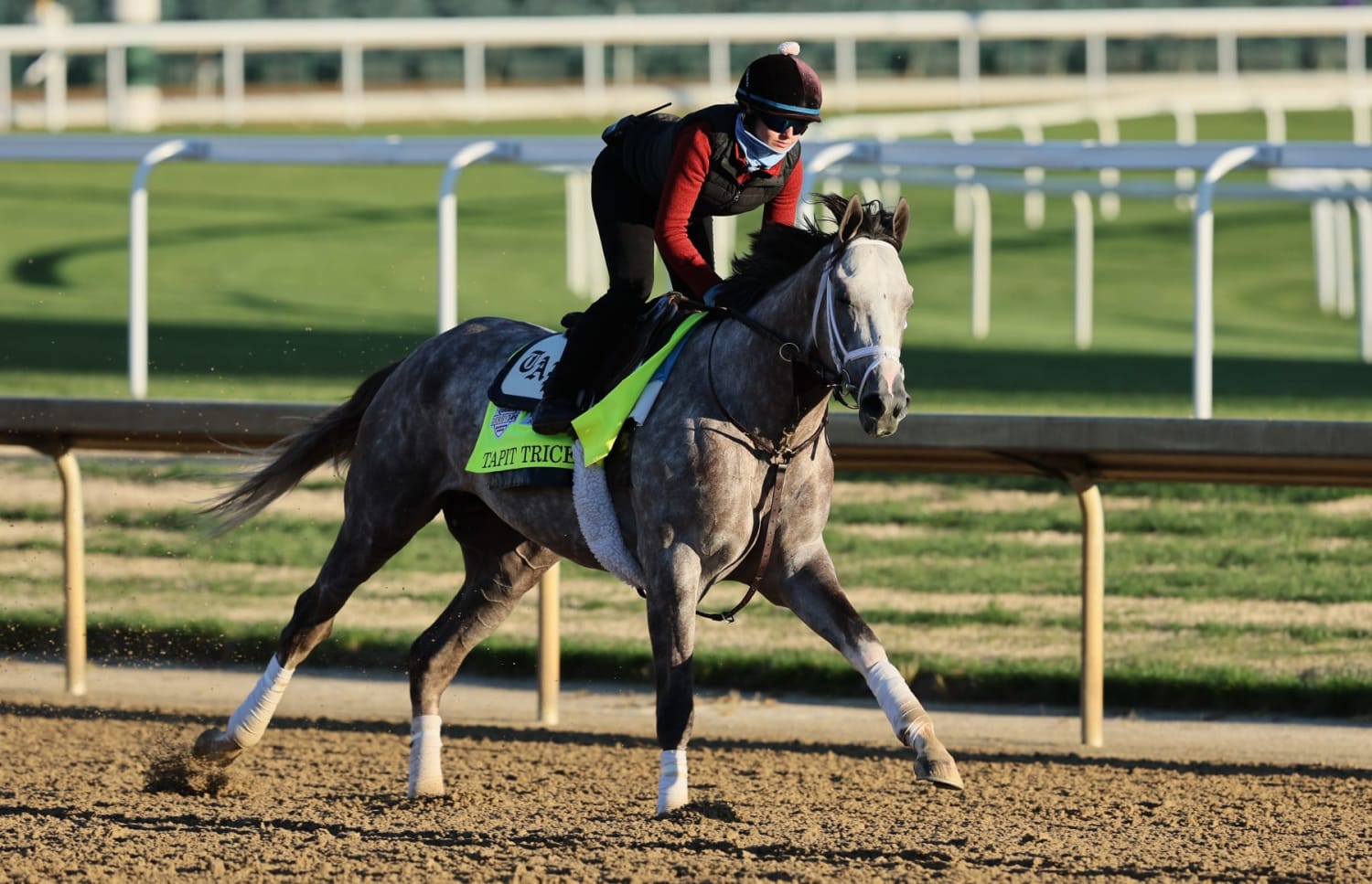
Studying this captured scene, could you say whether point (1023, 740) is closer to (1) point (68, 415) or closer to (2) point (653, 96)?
(1) point (68, 415)

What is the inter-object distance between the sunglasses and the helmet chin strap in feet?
1.52

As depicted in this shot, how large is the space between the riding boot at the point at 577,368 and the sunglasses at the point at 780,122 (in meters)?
0.64

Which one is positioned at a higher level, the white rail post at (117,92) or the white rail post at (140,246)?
the white rail post at (117,92)

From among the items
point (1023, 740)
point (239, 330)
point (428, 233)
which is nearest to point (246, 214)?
point (428, 233)

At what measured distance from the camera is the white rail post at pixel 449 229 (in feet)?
25.0

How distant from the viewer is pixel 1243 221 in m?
21.8

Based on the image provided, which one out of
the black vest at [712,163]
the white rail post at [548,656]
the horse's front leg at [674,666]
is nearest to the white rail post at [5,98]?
the white rail post at [548,656]

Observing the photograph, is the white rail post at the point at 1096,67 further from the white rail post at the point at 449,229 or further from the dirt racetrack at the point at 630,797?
the dirt racetrack at the point at 630,797

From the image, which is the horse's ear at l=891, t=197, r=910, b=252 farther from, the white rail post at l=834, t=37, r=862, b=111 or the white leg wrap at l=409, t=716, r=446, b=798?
the white rail post at l=834, t=37, r=862, b=111

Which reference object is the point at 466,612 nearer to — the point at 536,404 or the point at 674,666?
the point at 536,404

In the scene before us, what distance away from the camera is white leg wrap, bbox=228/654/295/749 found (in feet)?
17.9

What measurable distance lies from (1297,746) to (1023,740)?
0.85 meters

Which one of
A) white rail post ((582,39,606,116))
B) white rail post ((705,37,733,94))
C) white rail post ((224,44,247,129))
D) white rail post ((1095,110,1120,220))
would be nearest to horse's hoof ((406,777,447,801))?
white rail post ((1095,110,1120,220))

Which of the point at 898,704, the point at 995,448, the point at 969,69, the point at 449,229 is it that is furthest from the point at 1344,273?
the point at 898,704
